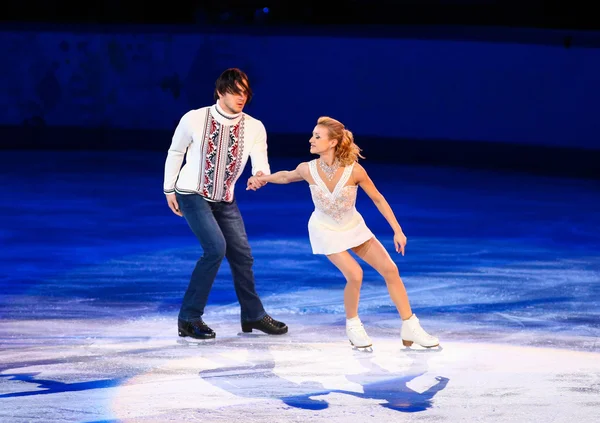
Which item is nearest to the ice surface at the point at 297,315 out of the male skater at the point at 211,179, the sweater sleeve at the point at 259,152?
the male skater at the point at 211,179

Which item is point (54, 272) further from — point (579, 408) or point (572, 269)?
point (579, 408)

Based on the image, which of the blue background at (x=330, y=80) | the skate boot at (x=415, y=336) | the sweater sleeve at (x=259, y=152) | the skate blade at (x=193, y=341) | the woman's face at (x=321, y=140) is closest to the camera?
the woman's face at (x=321, y=140)

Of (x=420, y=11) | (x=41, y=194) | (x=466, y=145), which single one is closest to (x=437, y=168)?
(x=466, y=145)

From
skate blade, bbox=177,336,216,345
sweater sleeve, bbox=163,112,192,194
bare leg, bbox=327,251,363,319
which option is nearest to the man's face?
sweater sleeve, bbox=163,112,192,194

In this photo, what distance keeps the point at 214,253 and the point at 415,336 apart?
1173 mm

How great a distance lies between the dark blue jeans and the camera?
6.36 metres

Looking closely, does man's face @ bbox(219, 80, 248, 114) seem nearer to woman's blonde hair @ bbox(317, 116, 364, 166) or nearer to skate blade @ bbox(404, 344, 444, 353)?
woman's blonde hair @ bbox(317, 116, 364, 166)

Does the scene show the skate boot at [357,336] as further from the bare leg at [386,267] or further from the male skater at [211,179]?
the male skater at [211,179]

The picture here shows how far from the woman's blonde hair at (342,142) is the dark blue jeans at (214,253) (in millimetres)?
752

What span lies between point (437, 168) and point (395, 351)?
8382mm

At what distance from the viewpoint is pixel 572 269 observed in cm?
877

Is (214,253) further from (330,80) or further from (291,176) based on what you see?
(330,80)

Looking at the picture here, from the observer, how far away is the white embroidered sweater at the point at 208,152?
637 cm

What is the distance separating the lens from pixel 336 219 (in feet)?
20.3
